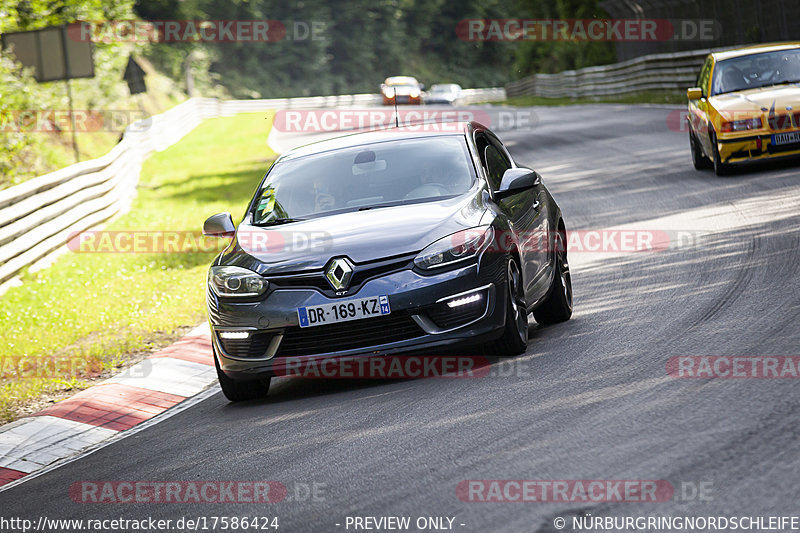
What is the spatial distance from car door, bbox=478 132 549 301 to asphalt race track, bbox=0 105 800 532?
49cm

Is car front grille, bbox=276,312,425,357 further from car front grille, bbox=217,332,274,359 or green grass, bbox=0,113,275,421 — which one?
green grass, bbox=0,113,275,421

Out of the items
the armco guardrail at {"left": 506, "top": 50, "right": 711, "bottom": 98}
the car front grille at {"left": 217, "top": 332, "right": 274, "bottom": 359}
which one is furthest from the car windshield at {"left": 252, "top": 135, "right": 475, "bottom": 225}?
the armco guardrail at {"left": 506, "top": 50, "right": 711, "bottom": 98}

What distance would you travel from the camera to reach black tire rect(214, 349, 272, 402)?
7.24 metres

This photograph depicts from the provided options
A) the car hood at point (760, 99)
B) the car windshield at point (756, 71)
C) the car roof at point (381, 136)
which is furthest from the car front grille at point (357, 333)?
the car windshield at point (756, 71)

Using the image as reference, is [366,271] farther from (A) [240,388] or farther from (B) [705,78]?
(B) [705,78]

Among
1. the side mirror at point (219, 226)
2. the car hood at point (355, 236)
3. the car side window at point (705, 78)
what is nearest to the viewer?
the car hood at point (355, 236)

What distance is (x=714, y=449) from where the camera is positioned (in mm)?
4539

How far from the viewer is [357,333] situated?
666 centimetres

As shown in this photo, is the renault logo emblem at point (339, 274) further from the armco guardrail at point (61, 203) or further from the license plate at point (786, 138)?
the license plate at point (786, 138)

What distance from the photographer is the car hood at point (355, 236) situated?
22.0 ft

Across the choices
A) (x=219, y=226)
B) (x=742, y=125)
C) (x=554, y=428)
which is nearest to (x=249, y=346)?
(x=219, y=226)

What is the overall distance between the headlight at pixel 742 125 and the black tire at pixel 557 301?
267 inches

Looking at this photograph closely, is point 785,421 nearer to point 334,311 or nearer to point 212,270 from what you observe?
point 334,311

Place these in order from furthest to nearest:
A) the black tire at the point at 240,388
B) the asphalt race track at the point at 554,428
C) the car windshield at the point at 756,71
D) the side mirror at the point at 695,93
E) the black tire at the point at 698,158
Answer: the black tire at the point at 698,158
the side mirror at the point at 695,93
the car windshield at the point at 756,71
the black tire at the point at 240,388
the asphalt race track at the point at 554,428
